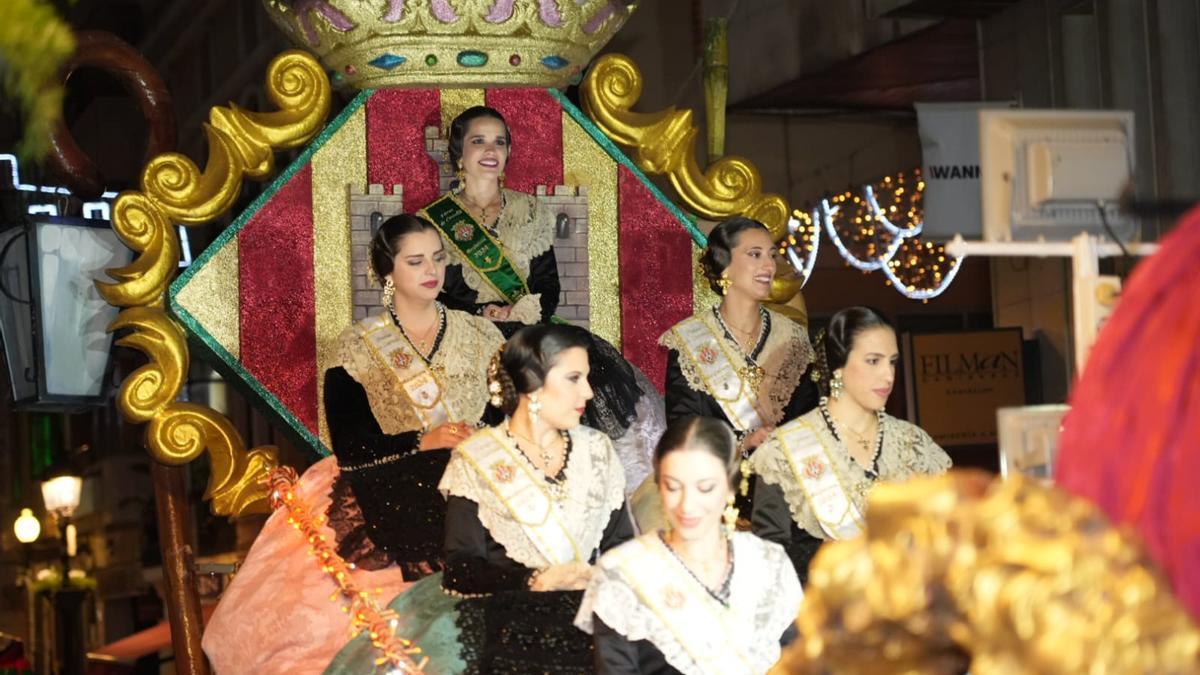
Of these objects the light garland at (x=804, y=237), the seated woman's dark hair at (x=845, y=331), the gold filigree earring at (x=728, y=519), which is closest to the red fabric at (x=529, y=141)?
the seated woman's dark hair at (x=845, y=331)

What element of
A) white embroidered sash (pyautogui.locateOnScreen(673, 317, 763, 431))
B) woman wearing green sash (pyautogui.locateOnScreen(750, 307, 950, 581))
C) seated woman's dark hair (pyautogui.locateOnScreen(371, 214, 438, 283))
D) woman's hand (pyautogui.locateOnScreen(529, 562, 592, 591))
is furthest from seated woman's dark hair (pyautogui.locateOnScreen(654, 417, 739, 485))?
white embroidered sash (pyautogui.locateOnScreen(673, 317, 763, 431))

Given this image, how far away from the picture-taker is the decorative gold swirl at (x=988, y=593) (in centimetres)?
134

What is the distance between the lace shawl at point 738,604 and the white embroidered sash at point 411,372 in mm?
2128

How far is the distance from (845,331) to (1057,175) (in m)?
3.78

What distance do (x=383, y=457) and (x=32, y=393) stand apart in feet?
6.81

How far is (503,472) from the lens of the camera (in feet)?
19.0

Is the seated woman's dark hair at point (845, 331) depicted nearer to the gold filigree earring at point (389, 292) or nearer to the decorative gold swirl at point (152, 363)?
the gold filigree earring at point (389, 292)

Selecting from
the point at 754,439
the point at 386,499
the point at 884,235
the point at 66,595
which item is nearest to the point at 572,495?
the point at 386,499

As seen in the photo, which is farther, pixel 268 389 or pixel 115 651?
pixel 115 651

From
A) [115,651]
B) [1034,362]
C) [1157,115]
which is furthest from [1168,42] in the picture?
[115,651]

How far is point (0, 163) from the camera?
48.7ft

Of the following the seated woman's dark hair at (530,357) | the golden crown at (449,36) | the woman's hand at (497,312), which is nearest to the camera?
the seated woman's dark hair at (530,357)

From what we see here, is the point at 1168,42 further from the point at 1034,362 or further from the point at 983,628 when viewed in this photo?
the point at 983,628

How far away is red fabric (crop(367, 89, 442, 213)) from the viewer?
8.23m
